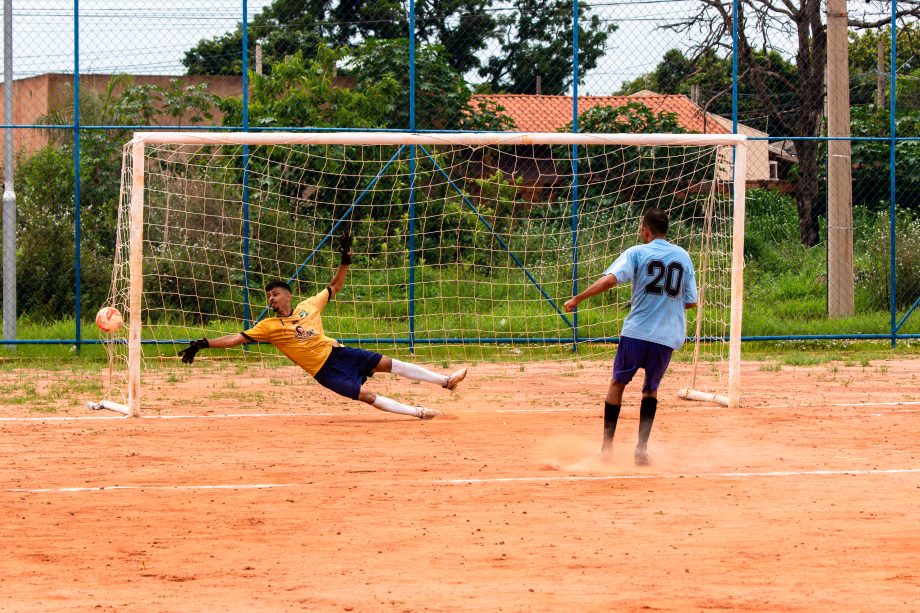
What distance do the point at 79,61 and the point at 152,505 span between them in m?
9.66

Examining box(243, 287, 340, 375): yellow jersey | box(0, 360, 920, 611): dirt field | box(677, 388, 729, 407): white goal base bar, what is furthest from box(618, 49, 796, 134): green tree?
box(243, 287, 340, 375): yellow jersey

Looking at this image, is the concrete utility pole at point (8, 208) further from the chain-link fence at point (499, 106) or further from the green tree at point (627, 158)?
the green tree at point (627, 158)

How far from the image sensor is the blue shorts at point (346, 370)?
1055 cm

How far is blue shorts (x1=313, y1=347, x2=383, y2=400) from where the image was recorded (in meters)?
10.6

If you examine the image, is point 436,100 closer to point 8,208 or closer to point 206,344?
point 8,208

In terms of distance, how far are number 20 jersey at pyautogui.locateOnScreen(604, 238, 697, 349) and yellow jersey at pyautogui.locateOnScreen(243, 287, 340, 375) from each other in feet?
10.4

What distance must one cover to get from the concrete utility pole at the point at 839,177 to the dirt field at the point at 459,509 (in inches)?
229

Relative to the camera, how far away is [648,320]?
857cm

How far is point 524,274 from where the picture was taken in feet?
50.2

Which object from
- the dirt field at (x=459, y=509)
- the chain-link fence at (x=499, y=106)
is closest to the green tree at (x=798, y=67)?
the chain-link fence at (x=499, y=106)

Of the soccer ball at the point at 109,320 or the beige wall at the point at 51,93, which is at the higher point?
the beige wall at the point at 51,93

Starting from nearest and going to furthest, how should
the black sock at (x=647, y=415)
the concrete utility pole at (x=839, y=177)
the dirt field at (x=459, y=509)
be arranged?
the dirt field at (x=459, y=509)
the black sock at (x=647, y=415)
the concrete utility pole at (x=839, y=177)

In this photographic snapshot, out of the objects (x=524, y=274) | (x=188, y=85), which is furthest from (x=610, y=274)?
(x=188, y=85)

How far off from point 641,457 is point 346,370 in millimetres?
3220
